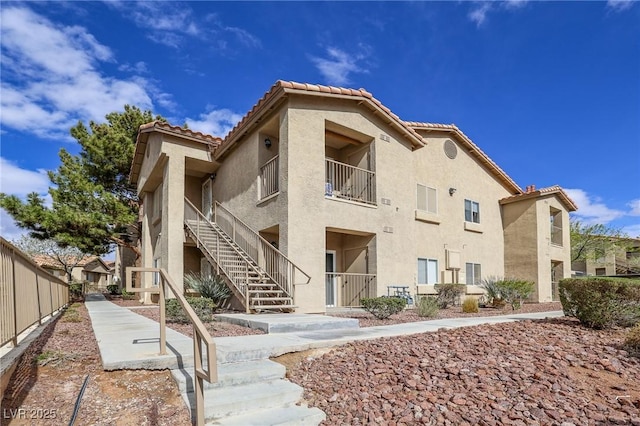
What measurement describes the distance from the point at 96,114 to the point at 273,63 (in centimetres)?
1561

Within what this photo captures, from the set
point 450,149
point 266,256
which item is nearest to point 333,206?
point 266,256

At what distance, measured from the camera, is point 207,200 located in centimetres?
1842

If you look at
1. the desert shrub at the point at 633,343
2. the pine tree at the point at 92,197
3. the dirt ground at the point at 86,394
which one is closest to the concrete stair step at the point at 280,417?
the dirt ground at the point at 86,394

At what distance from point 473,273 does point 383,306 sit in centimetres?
1075

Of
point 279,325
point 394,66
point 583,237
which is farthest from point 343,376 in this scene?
point 583,237

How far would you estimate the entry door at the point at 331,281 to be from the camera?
14172 millimetres

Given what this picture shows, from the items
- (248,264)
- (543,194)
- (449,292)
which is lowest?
(449,292)

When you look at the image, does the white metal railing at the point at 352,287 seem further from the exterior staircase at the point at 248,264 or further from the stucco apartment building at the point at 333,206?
→ the exterior staircase at the point at 248,264

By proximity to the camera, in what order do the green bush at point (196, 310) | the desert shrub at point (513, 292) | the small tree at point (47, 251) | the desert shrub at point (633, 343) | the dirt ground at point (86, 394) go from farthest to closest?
the small tree at point (47, 251), the desert shrub at point (513, 292), the green bush at point (196, 310), the desert shrub at point (633, 343), the dirt ground at point (86, 394)

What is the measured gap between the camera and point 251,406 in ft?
14.3

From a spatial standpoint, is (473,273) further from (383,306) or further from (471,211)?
(383,306)

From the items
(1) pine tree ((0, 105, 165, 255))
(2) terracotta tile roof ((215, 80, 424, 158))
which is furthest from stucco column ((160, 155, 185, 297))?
(1) pine tree ((0, 105, 165, 255))

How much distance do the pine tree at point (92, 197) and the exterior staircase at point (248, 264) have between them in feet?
25.7

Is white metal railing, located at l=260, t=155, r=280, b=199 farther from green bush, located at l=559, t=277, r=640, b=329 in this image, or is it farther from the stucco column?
green bush, located at l=559, t=277, r=640, b=329
